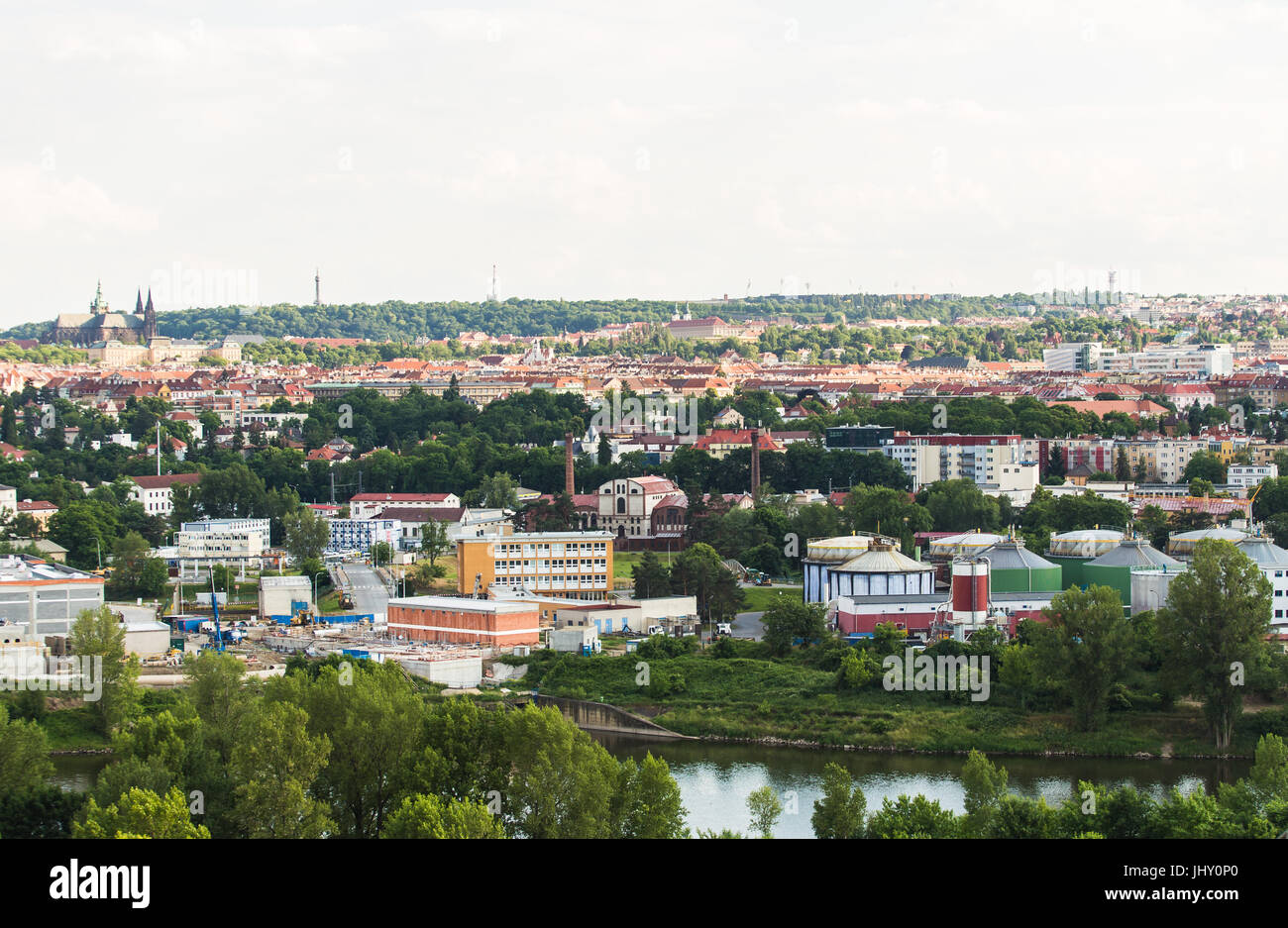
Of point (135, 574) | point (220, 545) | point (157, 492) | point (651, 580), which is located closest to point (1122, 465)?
point (651, 580)

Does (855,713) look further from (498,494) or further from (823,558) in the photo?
(498,494)

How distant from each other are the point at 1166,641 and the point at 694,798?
4.68 meters

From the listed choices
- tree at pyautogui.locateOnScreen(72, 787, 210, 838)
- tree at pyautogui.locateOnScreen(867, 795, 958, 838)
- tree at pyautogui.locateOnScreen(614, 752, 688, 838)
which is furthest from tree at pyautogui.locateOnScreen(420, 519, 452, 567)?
tree at pyautogui.locateOnScreen(72, 787, 210, 838)

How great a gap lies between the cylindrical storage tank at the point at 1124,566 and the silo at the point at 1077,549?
0.32 m

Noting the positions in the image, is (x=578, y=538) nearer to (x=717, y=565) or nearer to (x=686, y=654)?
(x=717, y=565)

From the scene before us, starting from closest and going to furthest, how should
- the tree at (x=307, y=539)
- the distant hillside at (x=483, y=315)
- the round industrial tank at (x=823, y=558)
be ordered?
the round industrial tank at (x=823, y=558)
the tree at (x=307, y=539)
the distant hillside at (x=483, y=315)

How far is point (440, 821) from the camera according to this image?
26.7ft

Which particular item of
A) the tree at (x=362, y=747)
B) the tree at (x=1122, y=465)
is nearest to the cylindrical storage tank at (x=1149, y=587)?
the tree at (x=362, y=747)

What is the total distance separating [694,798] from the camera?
12477mm

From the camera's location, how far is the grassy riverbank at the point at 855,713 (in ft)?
47.8

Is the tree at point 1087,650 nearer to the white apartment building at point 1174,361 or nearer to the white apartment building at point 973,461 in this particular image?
the white apartment building at point 973,461

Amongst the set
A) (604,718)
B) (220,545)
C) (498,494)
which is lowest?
(604,718)

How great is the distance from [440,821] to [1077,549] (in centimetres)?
1408

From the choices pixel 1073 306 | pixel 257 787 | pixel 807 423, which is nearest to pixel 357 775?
pixel 257 787
